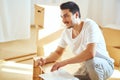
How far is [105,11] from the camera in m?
3.75

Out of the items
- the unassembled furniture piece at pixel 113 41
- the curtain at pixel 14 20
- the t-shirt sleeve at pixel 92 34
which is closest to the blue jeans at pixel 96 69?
the t-shirt sleeve at pixel 92 34

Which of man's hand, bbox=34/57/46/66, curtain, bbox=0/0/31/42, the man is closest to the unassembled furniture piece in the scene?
the man

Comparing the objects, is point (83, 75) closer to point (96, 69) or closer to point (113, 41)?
point (96, 69)

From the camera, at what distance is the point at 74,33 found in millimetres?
1772

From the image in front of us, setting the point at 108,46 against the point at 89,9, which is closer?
the point at 108,46

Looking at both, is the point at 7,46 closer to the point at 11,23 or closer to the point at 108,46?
the point at 11,23

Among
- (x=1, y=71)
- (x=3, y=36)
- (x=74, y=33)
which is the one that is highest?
(x=74, y=33)

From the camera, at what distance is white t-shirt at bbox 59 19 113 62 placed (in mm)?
1616

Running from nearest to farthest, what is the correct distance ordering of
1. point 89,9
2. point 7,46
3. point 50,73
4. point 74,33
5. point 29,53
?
point 50,73
point 74,33
point 29,53
point 7,46
point 89,9

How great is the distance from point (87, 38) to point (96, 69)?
236 mm

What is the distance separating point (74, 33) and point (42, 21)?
85 centimetres

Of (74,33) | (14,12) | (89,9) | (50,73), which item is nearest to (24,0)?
(14,12)

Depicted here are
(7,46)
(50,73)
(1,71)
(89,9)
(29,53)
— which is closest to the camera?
(50,73)

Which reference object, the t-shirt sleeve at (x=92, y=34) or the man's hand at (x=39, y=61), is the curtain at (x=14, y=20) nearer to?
the man's hand at (x=39, y=61)
